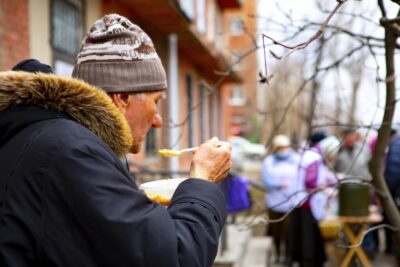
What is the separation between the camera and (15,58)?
19.6 feet

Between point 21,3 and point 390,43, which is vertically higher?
point 21,3

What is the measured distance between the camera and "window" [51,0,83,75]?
7.27 meters

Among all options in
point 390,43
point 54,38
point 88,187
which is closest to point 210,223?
point 88,187

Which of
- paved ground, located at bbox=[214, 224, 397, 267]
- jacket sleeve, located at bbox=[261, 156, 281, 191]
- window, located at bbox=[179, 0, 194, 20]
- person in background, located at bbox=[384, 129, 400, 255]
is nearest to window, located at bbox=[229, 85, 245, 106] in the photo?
window, located at bbox=[179, 0, 194, 20]

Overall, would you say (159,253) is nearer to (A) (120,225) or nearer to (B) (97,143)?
(A) (120,225)

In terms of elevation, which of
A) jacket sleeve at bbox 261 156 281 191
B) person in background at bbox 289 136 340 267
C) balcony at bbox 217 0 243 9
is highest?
balcony at bbox 217 0 243 9

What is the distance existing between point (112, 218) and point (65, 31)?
21.4 ft

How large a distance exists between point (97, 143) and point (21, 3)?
196 inches

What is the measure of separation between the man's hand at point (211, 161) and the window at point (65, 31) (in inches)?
210

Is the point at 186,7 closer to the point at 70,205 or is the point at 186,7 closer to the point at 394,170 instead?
→ the point at 394,170

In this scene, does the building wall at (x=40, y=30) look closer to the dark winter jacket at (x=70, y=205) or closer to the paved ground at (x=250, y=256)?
the paved ground at (x=250, y=256)

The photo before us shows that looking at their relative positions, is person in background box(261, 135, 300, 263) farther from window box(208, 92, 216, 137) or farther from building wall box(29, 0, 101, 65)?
window box(208, 92, 216, 137)

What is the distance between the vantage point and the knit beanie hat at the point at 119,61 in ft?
6.61

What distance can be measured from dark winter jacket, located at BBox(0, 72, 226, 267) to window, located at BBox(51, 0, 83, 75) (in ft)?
17.8
